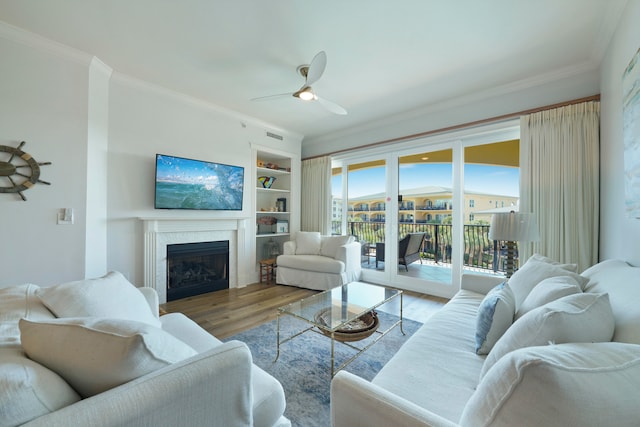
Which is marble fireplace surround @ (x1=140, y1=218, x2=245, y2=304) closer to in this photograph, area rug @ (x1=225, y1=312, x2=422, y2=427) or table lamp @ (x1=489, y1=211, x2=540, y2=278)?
area rug @ (x1=225, y1=312, x2=422, y2=427)

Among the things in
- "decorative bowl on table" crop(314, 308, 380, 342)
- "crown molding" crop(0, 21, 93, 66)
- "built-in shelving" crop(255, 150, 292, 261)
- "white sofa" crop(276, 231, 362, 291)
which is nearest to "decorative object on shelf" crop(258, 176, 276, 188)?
"built-in shelving" crop(255, 150, 292, 261)

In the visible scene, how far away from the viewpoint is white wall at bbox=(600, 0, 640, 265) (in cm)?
167

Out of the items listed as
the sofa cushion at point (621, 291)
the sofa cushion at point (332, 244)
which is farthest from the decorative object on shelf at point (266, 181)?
the sofa cushion at point (621, 291)

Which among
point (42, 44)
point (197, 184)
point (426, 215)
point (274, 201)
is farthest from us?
point (274, 201)

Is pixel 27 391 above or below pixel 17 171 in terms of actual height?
below

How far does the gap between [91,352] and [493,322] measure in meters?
1.62

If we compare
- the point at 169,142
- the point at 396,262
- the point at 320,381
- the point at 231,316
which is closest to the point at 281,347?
the point at 320,381

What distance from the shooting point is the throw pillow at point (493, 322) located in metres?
1.25

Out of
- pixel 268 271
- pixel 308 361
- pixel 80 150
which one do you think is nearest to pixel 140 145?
pixel 80 150

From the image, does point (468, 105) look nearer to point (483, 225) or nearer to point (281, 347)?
point (483, 225)

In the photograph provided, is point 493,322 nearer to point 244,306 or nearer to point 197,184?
point 244,306

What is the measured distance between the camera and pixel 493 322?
4.13 ft

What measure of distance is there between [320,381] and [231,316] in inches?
58.3

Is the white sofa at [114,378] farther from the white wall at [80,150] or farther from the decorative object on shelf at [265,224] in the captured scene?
the decorative object on shelf at [265,224]
